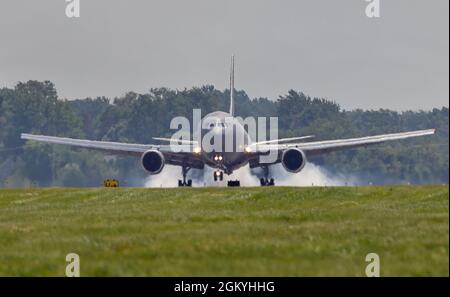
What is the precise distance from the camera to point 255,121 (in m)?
129

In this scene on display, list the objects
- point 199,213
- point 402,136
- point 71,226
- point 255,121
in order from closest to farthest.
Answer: point 71,226 → point 199,213 → point 402,136 → point 255,121

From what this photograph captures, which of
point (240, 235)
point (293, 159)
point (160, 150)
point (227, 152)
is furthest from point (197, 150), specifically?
point (240, 235)

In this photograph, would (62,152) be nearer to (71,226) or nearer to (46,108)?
(46,108)

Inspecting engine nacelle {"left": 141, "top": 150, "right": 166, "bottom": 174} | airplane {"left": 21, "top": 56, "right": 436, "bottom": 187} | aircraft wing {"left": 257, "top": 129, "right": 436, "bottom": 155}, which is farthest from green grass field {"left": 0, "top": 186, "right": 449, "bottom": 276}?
aircraft wing {"left": 257, "top": 129, "right": 436, "bottom": 155}

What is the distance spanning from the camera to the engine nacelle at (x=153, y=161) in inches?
2876

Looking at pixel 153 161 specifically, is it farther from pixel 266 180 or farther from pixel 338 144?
pixel 338 144

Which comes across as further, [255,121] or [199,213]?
→ [255,121]

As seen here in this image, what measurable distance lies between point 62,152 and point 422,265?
8769cm

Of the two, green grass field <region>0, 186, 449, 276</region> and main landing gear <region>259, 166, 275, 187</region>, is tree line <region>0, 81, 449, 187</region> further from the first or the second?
green grass field <region>0, 186, 449, 276</region>

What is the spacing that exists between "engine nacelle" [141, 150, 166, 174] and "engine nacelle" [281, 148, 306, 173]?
8.45 metres

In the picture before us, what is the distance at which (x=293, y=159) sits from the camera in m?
73.7

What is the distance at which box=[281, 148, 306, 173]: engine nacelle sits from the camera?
2891 inches

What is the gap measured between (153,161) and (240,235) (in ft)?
154
